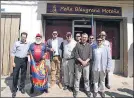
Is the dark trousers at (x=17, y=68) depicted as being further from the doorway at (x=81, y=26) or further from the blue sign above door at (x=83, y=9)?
the doorway at (x=81, y=26)

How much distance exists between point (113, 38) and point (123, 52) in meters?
0.85

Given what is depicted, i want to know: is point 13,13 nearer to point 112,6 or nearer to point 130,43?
point 112,6

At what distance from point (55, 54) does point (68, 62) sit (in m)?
0.57

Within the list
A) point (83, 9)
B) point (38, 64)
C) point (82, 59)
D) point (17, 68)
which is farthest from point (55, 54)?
point (83, 9)

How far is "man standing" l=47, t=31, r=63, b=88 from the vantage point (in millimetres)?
7660

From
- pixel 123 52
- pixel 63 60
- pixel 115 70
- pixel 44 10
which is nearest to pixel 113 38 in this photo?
pixel 123 52

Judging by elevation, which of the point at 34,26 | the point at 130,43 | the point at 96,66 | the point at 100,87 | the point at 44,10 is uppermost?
the point at 44,10

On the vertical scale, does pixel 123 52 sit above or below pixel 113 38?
below

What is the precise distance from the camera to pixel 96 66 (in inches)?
271

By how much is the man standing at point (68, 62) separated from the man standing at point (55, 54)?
0.91 feet

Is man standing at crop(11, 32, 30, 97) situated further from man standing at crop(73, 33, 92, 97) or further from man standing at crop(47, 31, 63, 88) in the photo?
man standing at crop(73, 33, 92, 97)

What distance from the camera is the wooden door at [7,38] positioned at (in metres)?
9.91

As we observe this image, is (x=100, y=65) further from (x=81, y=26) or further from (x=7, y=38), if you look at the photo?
(x=7, y=38)

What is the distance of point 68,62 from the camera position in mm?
7438
